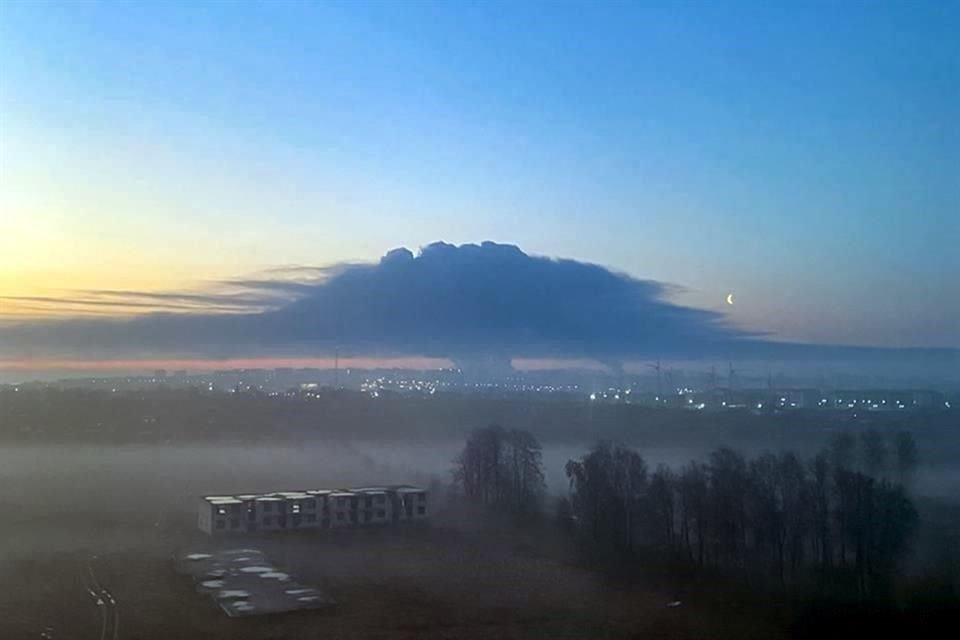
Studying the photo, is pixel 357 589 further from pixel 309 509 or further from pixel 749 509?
pixel 749 509

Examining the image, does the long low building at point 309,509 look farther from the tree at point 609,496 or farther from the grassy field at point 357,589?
the tree at point 609,496

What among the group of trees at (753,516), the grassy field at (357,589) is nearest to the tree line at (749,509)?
the group of trees at (753,516)

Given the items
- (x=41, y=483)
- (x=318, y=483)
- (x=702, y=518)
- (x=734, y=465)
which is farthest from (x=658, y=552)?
(x=41, y=483)

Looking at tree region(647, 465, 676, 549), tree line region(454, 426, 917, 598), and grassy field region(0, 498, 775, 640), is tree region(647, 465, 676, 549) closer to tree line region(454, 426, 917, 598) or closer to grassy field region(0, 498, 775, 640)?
tree line region(454, 426, 917, 598)

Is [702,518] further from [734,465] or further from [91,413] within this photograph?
[91,413]

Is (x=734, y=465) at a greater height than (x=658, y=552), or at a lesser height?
greater

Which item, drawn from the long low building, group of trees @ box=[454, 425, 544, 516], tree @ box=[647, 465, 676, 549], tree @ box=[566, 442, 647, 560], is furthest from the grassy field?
tree @ box=[647, 465, 676, 549]

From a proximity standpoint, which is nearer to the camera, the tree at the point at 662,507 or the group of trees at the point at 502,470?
the tree at the point at 662,507
